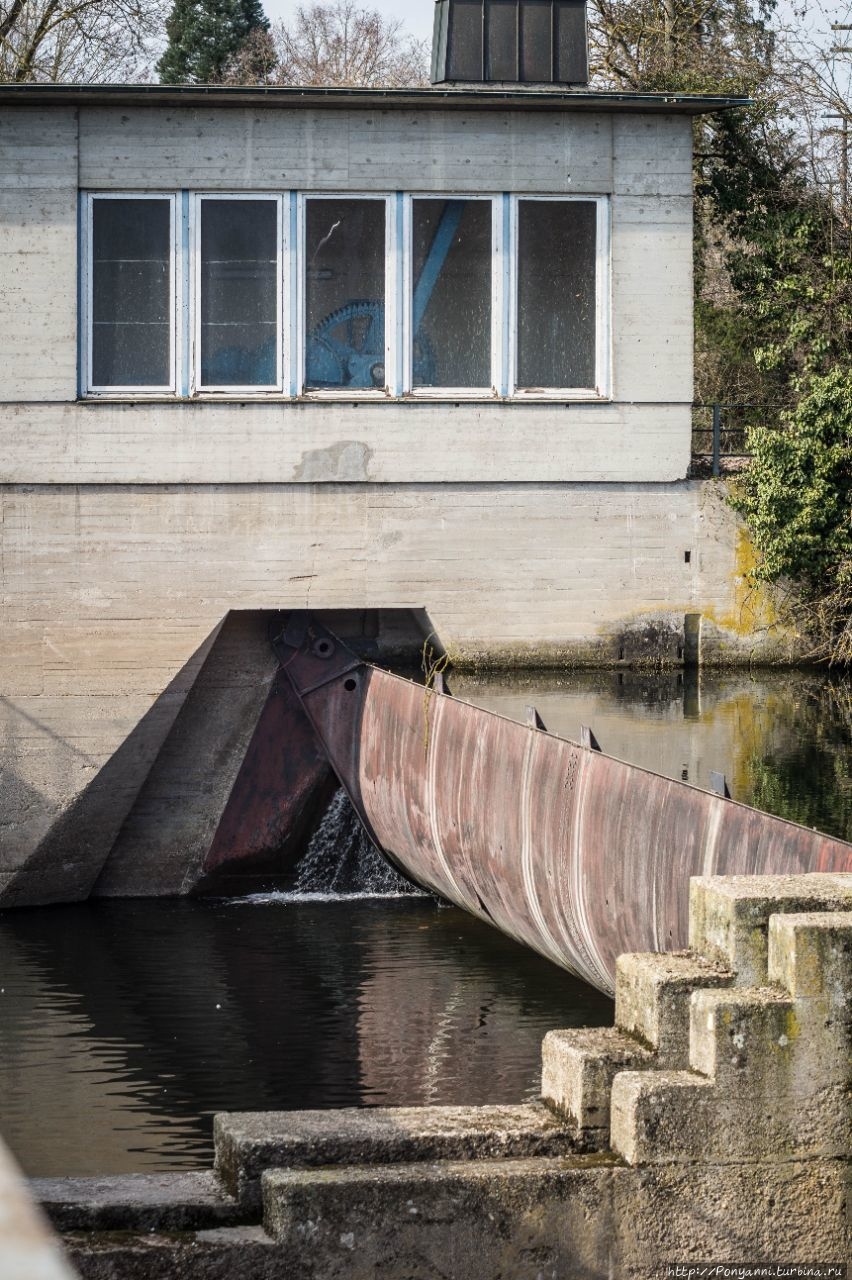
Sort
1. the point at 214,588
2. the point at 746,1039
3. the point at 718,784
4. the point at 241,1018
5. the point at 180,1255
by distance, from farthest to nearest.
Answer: the point at 214,588 → the point at 241,1018 → the point at 718,784 → the point at 746,1039 → the point at 180,1255

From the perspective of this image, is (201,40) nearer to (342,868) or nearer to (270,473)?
(270,473)

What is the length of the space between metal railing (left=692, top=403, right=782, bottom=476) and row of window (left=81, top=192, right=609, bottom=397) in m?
2.00

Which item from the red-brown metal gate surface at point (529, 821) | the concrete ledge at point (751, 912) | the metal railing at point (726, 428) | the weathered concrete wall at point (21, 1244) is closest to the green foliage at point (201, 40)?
the metal railing at point (726, 428)

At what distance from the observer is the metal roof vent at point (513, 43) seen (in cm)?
1633

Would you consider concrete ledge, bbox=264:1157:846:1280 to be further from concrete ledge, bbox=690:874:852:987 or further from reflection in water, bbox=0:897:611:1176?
reflection in water, bbox=0:897:611:1176

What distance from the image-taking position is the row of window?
15125mm

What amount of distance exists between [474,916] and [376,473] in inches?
160

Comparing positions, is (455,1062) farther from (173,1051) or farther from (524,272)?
(524,272)

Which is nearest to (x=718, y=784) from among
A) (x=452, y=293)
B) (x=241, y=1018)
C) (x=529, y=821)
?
(x=529, y=821)

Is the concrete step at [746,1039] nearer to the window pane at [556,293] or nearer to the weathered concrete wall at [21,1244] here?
the weathered concrete wall at [21,1244]

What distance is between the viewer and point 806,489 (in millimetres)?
16844

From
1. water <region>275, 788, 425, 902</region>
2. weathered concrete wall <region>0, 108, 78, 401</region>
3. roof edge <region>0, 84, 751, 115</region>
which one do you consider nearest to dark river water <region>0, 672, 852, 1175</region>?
water <region>275, 788, 425, 902</region>

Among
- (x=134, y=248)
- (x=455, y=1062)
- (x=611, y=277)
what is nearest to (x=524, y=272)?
(x=611, y=277)

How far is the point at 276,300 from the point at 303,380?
77 centimetres
